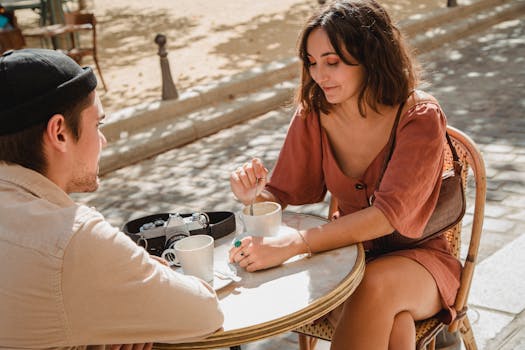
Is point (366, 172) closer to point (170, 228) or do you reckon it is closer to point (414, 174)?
point (414, 174)

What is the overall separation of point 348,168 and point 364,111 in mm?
235

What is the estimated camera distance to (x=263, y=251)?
229 cm

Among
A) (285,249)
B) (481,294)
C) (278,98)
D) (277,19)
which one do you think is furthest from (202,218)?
(277,19)

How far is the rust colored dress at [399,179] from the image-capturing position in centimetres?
247

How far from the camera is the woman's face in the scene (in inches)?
105

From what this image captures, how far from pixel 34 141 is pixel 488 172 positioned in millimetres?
4315

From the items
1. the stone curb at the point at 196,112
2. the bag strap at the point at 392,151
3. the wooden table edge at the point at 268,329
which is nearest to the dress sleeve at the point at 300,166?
the bag strap at the point at 392,151

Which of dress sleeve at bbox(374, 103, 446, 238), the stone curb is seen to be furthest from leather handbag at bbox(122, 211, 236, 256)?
the stone curb

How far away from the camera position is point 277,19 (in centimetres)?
1323

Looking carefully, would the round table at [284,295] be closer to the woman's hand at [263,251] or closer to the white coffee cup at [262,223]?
the woman's hand at [263,251]

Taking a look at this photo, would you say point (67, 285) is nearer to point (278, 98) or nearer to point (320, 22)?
point (320, 22)

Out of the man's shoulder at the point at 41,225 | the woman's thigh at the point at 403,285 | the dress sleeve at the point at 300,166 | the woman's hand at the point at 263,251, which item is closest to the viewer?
the man's shoulder at the point at 41,225

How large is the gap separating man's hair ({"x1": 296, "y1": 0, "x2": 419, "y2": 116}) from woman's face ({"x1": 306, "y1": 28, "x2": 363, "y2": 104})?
2cm

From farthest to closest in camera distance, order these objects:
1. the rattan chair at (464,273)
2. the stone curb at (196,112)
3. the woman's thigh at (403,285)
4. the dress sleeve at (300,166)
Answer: the stone curb at (196,112), the dress sleeve at (300,166), the rattan chair at (464,273), the woman's thigh at (403,285)
